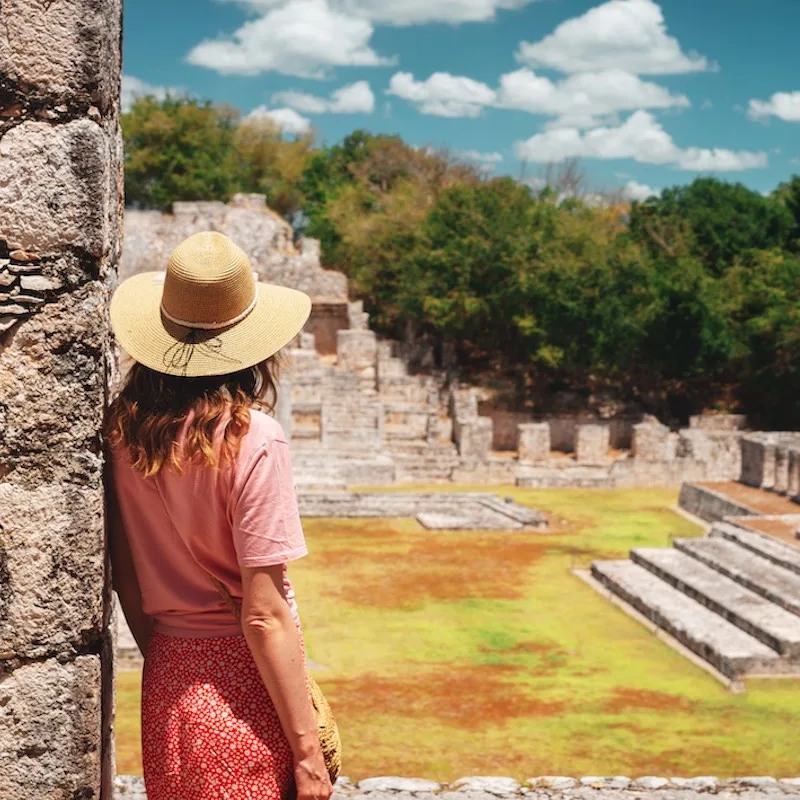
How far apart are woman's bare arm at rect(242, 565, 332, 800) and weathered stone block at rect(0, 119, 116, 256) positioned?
81 centimetres

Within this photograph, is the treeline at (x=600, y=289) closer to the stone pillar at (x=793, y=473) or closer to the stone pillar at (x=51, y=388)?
the stone pillar at (x=793, y=473)

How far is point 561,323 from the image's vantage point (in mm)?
26469

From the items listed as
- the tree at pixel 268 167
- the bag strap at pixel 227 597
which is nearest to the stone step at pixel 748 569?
the bag strap at pixel 227 597

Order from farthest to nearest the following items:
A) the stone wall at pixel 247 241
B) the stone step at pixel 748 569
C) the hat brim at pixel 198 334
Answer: the stone wall at pixel 247 241 → the stone step at pixel 748 569 → the hat brim at pixel 198 334

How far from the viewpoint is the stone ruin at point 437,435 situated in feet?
70.8

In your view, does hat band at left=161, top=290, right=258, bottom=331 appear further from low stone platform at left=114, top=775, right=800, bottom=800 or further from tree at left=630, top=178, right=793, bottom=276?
tree at left=630, top=178, right=793, bottom=276

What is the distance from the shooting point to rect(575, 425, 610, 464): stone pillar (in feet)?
77.8

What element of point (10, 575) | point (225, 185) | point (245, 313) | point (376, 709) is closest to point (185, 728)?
point (10, 575)

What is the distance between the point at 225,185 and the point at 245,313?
41.1m

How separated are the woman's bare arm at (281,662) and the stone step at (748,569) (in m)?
10.5

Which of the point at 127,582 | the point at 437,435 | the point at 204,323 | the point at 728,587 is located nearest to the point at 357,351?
the point at 437,435

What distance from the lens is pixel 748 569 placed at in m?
13.3

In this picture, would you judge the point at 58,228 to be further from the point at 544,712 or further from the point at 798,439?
the point at 798,439

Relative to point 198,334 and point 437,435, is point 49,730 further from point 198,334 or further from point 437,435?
point 437,435
